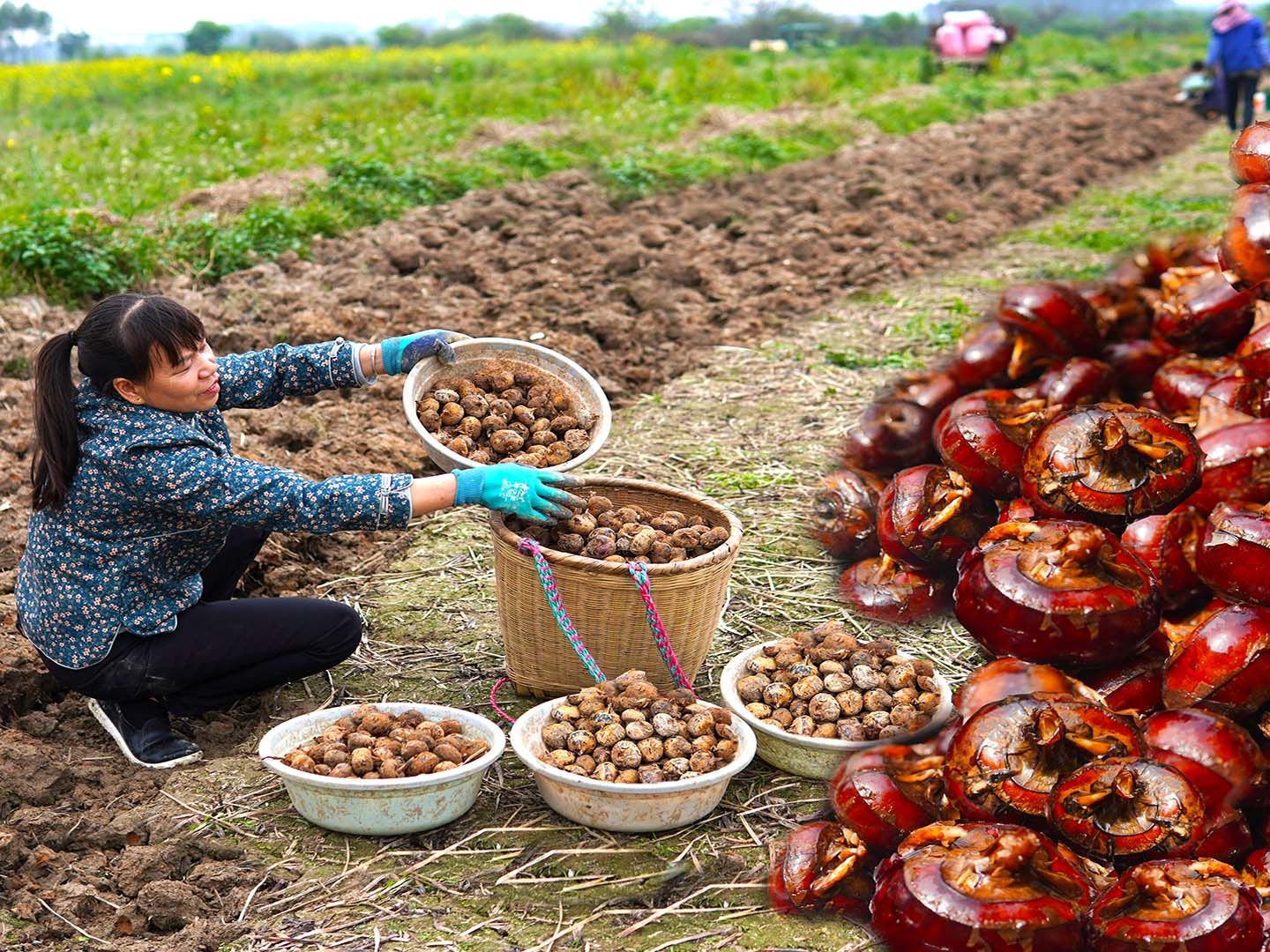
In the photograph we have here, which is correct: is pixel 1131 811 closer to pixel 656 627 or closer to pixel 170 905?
pixel 656 627

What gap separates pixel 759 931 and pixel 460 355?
6.46 feet

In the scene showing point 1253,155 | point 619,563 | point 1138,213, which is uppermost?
point 1253,155

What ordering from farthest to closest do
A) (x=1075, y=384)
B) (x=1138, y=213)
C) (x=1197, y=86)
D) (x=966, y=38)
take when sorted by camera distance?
(x=966, y=38), (x=1197, y=86), (x=1138, y=213), (x=1075, y=384)

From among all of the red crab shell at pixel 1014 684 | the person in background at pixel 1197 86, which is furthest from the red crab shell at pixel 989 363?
the person in background at pixel 1197 86

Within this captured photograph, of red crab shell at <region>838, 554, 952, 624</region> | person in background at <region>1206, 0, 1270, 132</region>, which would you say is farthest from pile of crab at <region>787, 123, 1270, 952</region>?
person in background at <region>1206, 0, 1270, 132</region>

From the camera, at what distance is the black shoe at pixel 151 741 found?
3365 millimetres

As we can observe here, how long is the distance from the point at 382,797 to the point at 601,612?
782 mm

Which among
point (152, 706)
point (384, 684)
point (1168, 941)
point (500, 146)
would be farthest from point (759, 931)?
point (500, 146)

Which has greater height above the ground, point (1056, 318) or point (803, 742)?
point (1056, 318)

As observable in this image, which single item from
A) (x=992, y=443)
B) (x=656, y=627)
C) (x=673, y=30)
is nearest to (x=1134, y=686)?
(x=992, y=443)

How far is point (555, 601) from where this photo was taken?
134 inches

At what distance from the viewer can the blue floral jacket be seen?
3207mm

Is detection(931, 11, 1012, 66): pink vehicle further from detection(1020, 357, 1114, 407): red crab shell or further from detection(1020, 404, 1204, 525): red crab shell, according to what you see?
detection(1020, 404, 1204, 525): red crab shell

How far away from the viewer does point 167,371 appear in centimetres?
323
